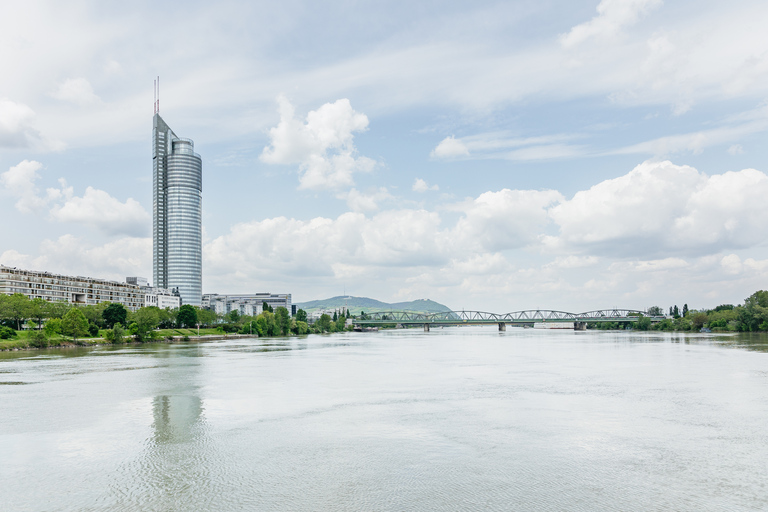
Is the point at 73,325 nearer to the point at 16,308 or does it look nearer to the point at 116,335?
the point at 116,335

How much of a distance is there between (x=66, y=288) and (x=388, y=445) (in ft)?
557

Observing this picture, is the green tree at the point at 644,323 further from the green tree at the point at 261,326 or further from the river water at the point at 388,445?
the river water at the point at 388,445

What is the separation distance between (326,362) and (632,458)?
38.6 metres

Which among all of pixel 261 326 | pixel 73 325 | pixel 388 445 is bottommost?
pixel 261 326

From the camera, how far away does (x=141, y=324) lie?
98.9 m

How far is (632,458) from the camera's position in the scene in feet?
52.8

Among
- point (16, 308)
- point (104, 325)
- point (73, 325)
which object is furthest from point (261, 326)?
point (73, 325)

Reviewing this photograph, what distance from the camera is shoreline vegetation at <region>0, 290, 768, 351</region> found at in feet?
265

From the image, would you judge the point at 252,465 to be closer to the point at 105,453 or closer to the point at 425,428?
the point at 105,453

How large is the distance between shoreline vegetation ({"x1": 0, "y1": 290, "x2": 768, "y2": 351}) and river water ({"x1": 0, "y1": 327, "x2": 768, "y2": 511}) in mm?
54510

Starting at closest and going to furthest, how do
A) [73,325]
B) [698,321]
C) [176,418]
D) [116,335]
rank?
[176,418] → [73,325] → [116,335] → [698,321]

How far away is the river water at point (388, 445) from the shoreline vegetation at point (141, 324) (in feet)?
179

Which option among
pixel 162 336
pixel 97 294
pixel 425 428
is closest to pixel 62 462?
pixel 425 428

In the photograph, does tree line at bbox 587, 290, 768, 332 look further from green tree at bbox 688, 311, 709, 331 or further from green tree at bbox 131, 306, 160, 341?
green tree at bbox 131, 306, 160, 341
